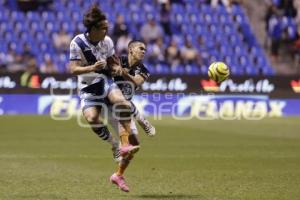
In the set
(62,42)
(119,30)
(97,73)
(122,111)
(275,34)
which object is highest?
(97,73)

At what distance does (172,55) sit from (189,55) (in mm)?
680

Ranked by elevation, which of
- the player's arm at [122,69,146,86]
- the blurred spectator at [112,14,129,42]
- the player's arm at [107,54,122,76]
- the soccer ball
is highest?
the player's arm at [107,54,122,76]

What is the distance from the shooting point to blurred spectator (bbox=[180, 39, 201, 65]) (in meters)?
28.9

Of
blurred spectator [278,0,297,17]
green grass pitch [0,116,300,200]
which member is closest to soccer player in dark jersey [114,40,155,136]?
green grass pitch [0,116,300,200]

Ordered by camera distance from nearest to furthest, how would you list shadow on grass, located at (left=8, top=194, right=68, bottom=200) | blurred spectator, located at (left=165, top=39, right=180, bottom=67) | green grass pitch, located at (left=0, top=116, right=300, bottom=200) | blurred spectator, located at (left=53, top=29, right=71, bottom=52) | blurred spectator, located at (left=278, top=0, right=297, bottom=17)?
shadow on grass, located at (left=8, top=194, right=68, bottom=200) → green grass pitch, located at (left=0, top=116, right=300, bottom=200) → blurred spectator, located at (left=53, top=29, right=71, bottom=52) → blurred spectator, located at (left=165, top=39, right=180, bottom=67) → blurred spectator, located at (left=278, top=0, right=297, bottom=17)

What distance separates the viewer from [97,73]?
995 centimetres

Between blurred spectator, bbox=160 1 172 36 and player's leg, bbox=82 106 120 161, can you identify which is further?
blurred spectator, bbox=160 1 172 36

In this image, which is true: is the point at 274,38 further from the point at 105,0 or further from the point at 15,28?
the point at 15,28

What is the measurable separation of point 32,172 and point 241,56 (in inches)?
770

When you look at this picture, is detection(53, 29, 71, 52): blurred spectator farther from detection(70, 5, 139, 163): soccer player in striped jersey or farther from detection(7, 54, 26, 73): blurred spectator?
detection(70, 5, 139, 163): soccer player in striped jersey

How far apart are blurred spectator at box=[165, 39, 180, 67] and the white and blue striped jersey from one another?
1871cm

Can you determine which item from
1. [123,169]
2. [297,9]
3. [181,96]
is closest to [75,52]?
[123,169]

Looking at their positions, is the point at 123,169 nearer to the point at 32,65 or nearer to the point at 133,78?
the point at 133,78

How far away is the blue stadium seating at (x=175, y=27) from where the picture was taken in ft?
93.3
